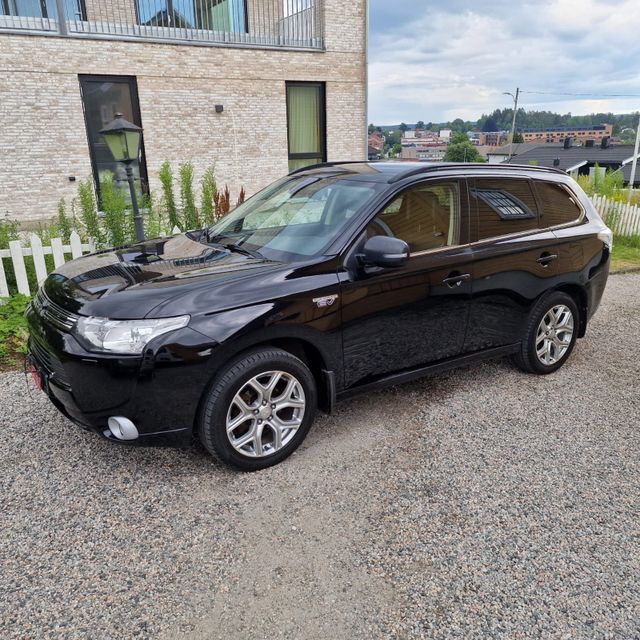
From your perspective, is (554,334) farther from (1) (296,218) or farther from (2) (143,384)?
(2) (143,384)

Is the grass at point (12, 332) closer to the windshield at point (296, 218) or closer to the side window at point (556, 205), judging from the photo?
the windshield at point (296, 218)

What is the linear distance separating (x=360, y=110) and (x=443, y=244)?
467 inches

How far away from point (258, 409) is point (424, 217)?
1.71 m

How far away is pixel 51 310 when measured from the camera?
3059mm

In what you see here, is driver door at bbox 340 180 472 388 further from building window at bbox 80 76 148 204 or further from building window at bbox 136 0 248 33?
building window at bbox 136 0 248 33

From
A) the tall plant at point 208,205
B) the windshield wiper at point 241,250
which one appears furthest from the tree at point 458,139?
the windshield wiper at point 241,250

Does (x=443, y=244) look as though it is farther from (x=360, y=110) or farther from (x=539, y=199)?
(x=360, y=110)

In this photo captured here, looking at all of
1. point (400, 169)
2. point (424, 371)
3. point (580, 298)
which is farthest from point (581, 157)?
point (424, 371)

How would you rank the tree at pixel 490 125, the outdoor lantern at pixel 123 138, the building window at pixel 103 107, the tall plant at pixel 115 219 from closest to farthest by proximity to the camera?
the outdoor lantern at pixel 123 138, the tall plant at pixel 115 219, the building window at pixel 103 107, the tree at pixel 490 125

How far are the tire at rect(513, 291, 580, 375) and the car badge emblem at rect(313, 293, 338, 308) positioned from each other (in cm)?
189

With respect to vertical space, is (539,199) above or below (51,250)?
above

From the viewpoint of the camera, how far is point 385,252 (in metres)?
3.09

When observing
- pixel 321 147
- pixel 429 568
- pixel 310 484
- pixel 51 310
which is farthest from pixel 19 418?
pixel 321 147

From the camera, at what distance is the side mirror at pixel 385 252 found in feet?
10.1
